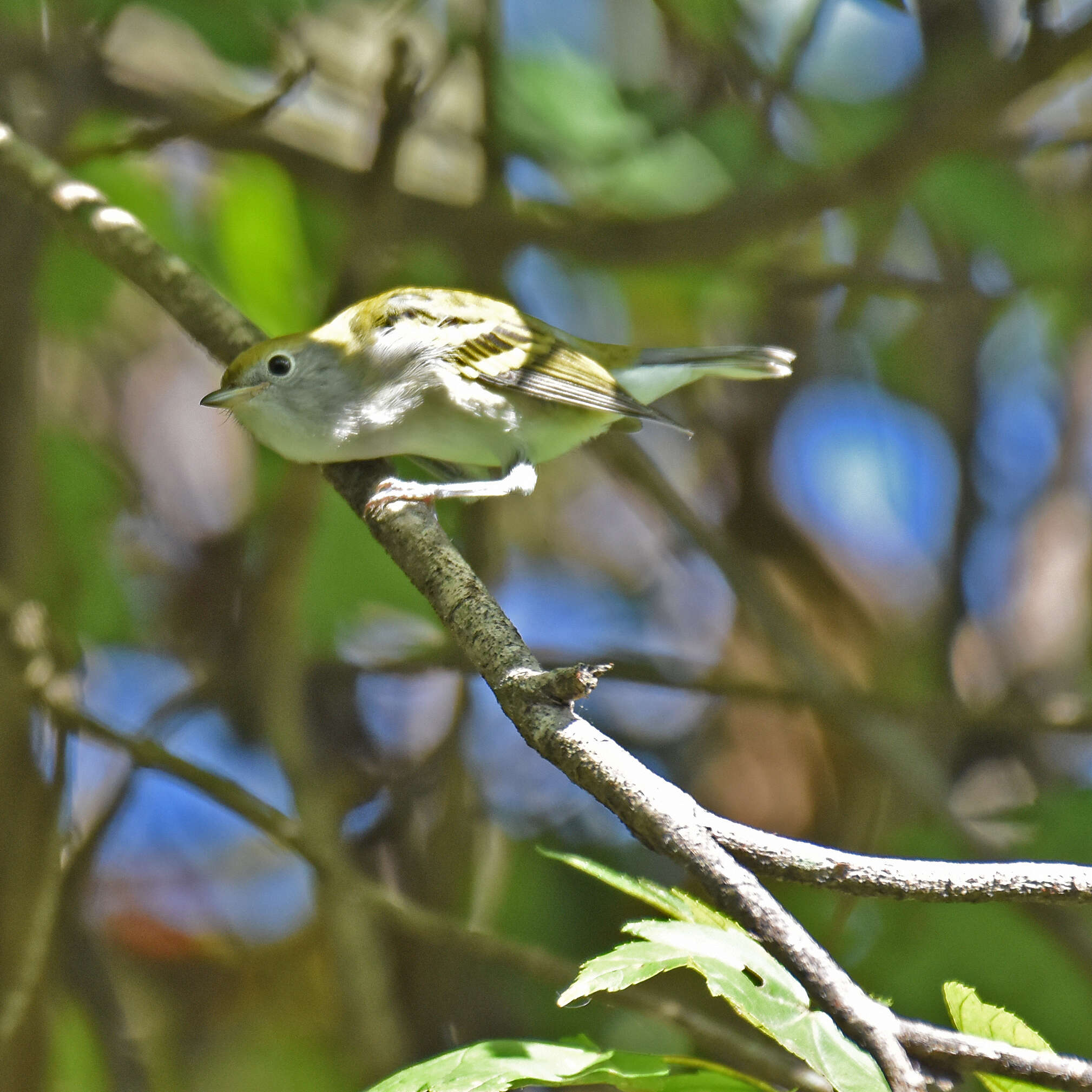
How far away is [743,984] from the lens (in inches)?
45.4

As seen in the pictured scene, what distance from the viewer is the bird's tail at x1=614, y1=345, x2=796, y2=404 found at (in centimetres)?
309

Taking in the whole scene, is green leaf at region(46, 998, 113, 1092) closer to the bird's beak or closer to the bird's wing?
the bird's beak

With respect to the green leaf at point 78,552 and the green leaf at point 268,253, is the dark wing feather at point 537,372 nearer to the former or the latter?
the green leaf at point 268,253

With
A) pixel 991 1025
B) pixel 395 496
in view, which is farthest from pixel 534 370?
pixel 991 1025

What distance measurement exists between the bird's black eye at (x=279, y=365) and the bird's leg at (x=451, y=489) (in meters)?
0.33

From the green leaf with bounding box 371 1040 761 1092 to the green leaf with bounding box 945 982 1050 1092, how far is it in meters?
0.26

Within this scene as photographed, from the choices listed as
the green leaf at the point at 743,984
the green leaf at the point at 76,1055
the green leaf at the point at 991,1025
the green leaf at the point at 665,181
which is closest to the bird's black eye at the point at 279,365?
the green leaf at the point at 665,181

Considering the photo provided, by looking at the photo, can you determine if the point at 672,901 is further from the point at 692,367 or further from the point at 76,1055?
the point at 76,1055

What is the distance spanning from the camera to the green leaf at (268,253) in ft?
12.1

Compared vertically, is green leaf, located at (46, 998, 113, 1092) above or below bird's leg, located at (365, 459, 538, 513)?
below

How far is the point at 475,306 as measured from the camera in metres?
2.92

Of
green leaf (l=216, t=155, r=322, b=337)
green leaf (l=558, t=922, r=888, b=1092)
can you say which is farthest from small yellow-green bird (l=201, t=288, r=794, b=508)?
green leaf (l=558, t=922, r=888, b=1092)

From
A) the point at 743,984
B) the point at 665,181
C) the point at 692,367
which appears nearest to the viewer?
the point at 743,984

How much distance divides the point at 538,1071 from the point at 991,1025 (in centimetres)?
53
